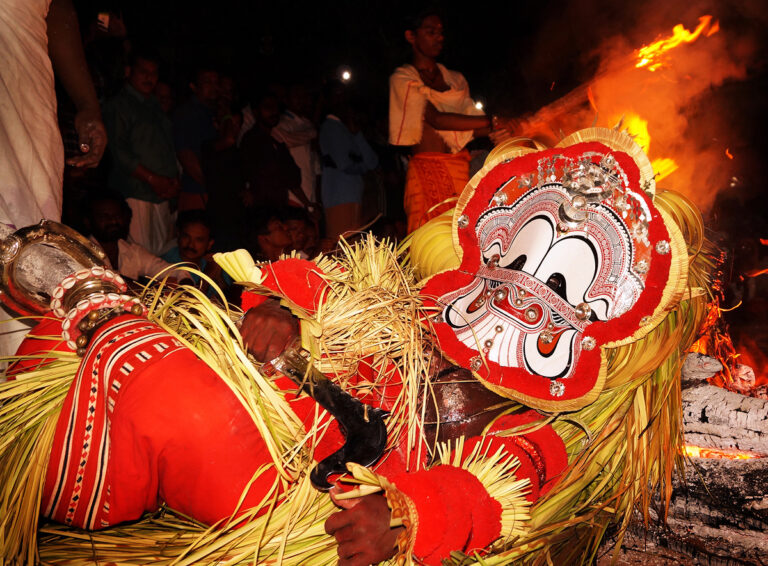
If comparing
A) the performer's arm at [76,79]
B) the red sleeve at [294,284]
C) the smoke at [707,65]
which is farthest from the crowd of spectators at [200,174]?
the smoke at [707,65]

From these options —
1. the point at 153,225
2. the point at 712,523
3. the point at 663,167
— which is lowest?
the point at 712,523

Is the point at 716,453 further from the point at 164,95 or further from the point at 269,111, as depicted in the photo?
the point at 164,95

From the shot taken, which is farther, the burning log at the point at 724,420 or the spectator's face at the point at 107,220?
the spectator's face at the point at 107,220

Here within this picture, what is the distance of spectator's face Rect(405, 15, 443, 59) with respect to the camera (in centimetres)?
416

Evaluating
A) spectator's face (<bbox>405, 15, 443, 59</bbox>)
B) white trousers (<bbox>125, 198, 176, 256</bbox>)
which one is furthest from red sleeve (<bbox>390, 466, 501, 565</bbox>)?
spectator's face (<bbox>405, 15, 443, 59</bbox>)

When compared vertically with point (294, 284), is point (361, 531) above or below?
below

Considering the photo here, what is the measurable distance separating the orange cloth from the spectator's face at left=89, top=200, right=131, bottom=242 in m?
2.06

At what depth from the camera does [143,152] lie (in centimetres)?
409

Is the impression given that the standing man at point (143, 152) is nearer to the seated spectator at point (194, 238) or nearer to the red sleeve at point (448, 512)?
the seated spectator at point (194, 238)

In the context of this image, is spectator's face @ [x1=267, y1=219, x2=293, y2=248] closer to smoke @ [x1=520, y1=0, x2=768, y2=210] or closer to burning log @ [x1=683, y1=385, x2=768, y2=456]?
smoke @ [x1=520, y1=0, x2=768, y2=210]

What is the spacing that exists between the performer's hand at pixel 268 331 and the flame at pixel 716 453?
5.19ft

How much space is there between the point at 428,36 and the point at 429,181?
1123 millimetres

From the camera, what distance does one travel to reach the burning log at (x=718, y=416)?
81.6 inches

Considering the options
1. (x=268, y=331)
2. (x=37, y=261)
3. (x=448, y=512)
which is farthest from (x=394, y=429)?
(x=37, y=261)
